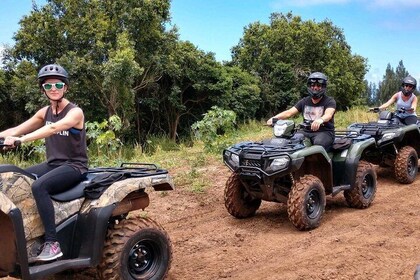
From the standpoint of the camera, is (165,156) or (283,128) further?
(165,156)

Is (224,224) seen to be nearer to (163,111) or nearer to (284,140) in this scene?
(284,140)

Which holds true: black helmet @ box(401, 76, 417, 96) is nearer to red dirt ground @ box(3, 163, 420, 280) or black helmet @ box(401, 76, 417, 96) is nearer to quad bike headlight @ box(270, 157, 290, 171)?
red dirt ground @ box(3, 163, 420, 280)

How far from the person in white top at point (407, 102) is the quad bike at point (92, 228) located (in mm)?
6243

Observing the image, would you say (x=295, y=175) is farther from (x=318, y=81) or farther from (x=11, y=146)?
(x=11, y=146)

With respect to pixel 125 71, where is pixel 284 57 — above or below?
above

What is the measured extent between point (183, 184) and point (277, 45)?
31.4m

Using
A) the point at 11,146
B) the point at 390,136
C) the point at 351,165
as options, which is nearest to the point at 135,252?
the point at 11,146

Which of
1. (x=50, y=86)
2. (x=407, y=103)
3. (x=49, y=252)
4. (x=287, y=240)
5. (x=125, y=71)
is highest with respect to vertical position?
(x=125, y=71)

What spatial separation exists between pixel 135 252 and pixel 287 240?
7.01 feet

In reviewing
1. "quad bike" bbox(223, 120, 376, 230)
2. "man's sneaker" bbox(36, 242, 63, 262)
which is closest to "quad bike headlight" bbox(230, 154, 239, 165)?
"quad bike" bbox(223, 120, 376, 230)

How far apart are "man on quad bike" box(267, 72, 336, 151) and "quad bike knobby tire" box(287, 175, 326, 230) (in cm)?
78

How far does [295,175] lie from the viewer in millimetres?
6426

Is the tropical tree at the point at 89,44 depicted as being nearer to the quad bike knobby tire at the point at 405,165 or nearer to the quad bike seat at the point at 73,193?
the quad bike knobby tire at the point at 405,165

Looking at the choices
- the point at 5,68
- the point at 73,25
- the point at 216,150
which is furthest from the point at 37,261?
the point at 5,68
